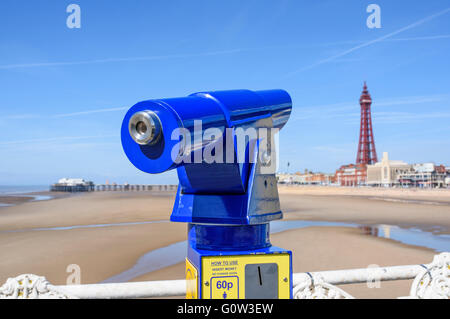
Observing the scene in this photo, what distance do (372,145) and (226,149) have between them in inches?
4491

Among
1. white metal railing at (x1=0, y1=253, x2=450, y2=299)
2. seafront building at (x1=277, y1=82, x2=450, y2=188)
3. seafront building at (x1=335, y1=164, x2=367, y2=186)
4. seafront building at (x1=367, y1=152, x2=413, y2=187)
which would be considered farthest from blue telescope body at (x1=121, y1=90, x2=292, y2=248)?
seafront building at (x1=335, y1=164, x2=367, y2=186)

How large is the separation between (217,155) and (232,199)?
0.19 meters

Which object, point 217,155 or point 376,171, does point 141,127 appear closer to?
point 217,155

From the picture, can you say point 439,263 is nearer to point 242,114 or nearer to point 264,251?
point 264,251

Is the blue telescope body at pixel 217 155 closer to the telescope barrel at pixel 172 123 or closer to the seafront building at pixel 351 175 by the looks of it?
the telescope barrel at pixel 172 123

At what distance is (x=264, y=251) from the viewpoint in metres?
1.48

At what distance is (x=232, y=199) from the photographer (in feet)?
4.83

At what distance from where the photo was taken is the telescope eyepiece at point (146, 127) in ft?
3.89

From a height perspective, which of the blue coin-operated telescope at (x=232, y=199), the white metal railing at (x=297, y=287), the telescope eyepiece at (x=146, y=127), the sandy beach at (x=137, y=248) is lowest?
the sandy beach at (x=137, y=248)

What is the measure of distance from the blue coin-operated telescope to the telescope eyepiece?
0.07m

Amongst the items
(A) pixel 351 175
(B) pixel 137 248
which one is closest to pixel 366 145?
(A) pixel 351 175

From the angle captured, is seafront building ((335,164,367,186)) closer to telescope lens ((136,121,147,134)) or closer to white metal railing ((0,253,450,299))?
white metal railing ((0,253,450,299))

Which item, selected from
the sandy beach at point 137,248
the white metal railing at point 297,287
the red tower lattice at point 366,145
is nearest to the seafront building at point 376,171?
the red tower lattice at point 366,145

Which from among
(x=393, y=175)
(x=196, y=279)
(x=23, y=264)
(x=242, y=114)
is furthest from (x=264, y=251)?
(x=393, y=175)
